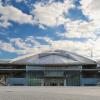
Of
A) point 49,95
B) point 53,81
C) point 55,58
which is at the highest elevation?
point 55,58

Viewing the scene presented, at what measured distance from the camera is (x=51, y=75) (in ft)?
362

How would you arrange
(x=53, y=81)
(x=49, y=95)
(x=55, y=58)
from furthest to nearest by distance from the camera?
1. (x=55, y=58)
2. (x=53, y=81)
3. (x=49, y=95)

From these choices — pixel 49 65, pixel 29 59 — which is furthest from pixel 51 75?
pixel 29 59

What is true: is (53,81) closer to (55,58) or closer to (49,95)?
(55,58)

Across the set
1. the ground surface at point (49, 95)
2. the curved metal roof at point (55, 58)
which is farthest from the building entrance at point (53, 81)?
the ground surface at point (49, 95)

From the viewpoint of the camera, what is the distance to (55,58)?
376 ft

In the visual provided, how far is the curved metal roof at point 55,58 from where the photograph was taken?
Result: 112000mm

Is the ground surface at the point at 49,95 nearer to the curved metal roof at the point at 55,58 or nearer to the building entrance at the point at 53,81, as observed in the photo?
the building entrance at the point at 53,81

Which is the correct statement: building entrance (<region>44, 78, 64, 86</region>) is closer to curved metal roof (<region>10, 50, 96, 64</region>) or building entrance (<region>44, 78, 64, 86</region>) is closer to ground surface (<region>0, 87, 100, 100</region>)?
curved metal roof (<region>10, 50, 96, 64</region>)

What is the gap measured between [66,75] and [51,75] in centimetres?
523

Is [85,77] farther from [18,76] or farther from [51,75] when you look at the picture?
[18,76]

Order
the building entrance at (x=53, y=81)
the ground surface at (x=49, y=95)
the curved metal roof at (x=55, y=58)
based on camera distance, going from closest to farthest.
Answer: the ground surface at (x=49, y=95)
the building entrance at (x=53, y=81)
the curved metal roof at (x=55, y=58)

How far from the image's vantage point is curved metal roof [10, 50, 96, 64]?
112 meters

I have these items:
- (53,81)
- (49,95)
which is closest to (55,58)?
(53,81)
